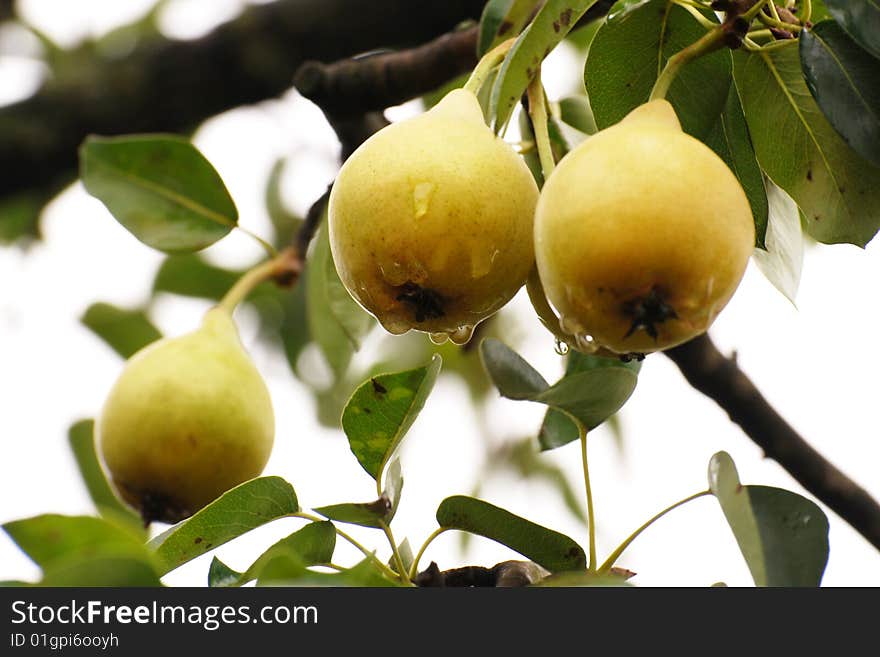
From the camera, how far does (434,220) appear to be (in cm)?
67

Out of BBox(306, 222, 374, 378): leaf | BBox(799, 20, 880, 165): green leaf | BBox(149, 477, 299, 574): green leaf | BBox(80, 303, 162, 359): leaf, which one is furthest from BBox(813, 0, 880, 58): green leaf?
BBox(80, 303, 162, 359): leaf

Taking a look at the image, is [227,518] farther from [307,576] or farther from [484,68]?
[484,68]

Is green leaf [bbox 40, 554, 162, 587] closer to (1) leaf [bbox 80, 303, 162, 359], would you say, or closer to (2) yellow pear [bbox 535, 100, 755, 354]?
(2) yellow pear [bbox 535, 100, 755, 354]

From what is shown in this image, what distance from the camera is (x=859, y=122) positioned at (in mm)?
760

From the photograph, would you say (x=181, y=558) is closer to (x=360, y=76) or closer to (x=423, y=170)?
(x=423, y=170)

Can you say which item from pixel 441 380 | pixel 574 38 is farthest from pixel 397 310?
pixel 441 380

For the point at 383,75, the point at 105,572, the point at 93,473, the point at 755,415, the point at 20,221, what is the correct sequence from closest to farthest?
1. the point at 105,572
2. the point at 755,415
3. the point at 383,75
4. the point at 93,473
5. the point at 20,221

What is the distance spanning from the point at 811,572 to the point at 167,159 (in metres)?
0.85

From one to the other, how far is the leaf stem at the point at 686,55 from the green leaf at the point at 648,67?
0.06 m

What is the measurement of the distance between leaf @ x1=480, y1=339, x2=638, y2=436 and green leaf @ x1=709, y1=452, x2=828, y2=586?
0.41ft

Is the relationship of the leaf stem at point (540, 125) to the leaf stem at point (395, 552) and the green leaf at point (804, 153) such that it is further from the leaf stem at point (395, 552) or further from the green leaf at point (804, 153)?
the leaf stem at point (395, 552)

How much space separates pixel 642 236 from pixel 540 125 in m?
0.27

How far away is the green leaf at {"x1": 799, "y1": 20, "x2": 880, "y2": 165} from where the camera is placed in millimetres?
751

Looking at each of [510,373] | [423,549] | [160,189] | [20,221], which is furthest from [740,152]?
[20,221]
